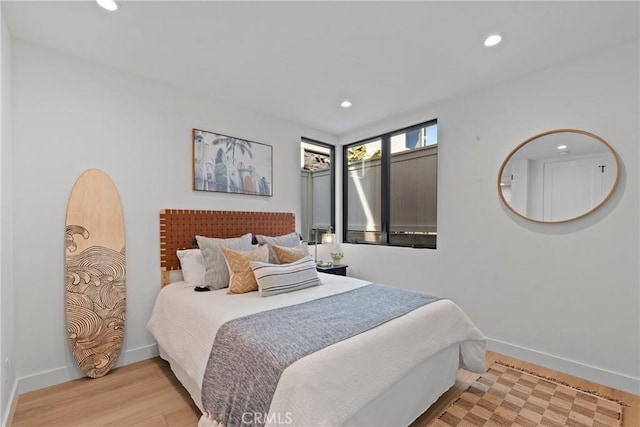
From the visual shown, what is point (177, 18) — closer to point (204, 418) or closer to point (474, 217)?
point (204, 418)

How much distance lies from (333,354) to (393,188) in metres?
2.87

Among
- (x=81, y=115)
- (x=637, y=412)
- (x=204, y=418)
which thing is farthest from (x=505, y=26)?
(x=81, y=115)

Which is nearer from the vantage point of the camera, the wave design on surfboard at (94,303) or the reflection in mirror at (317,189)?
the wave design on surfboard at (94,303)

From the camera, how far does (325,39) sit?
206 cm

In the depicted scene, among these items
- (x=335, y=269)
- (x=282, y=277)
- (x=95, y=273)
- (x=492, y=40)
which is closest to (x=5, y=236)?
(x=95, y=273)

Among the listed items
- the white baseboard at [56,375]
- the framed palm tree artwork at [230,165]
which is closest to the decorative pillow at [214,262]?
the framed palm tree artwork at [230,165]

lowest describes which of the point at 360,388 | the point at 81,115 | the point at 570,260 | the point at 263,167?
the point at 360,388

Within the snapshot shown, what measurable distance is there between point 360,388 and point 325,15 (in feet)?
6.87

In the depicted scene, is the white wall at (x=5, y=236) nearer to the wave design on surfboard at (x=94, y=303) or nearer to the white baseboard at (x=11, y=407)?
the white baseboard at (x=11, y=407)

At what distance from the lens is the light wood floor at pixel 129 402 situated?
1797 millimetres

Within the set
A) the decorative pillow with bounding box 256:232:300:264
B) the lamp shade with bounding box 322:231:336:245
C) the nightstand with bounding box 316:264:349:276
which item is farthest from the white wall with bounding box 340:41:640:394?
the decorative pillow with bounding box 256:232:300:264

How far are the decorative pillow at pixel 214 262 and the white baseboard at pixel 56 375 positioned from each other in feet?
2.93

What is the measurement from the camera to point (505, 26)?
1930 mm

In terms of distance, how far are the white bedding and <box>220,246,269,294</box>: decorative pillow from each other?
9cm
